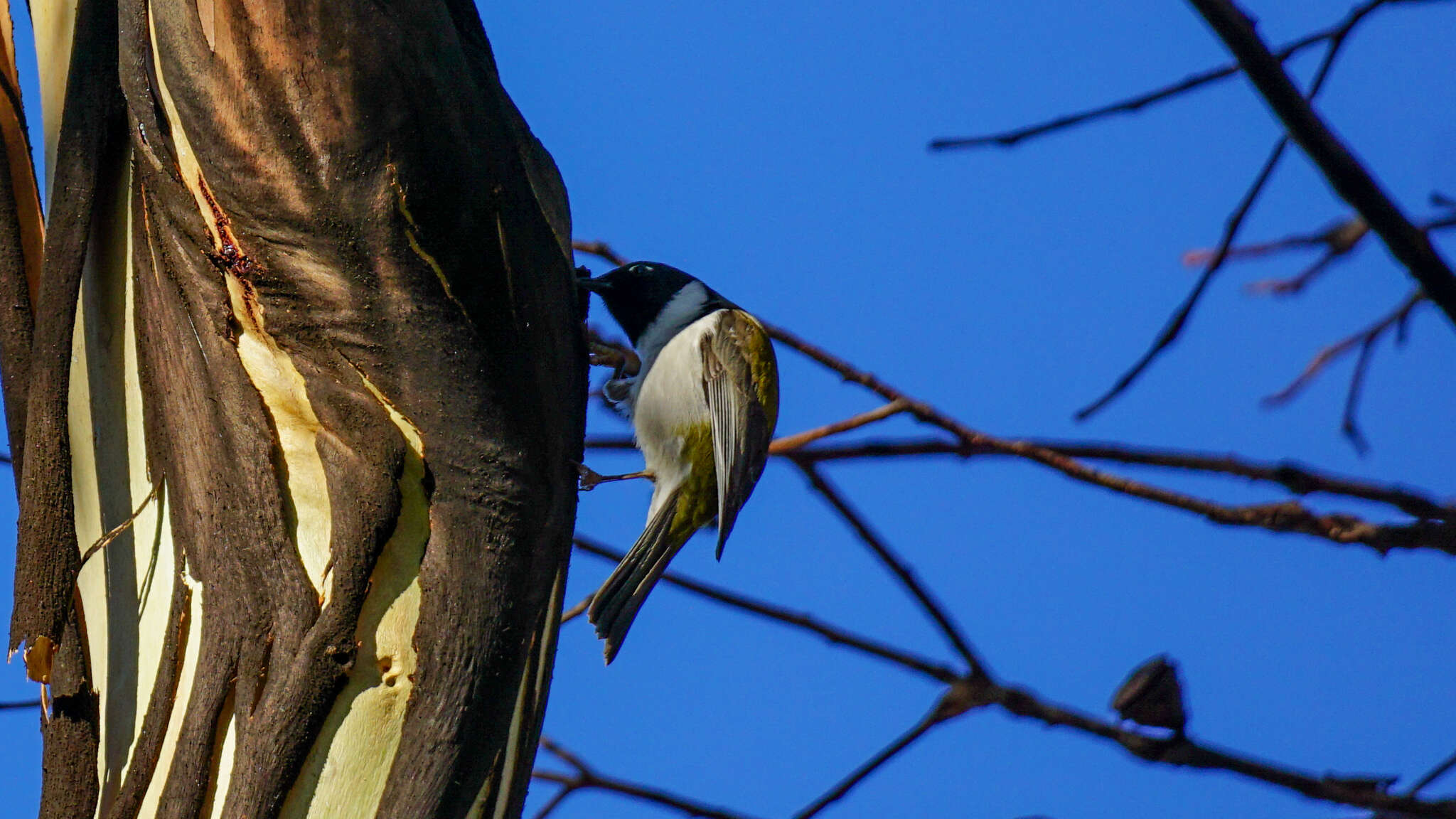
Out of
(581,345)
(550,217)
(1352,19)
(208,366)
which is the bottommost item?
(208,366)

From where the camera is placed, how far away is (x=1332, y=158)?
184cm

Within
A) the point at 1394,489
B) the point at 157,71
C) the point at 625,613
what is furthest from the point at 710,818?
the point at 157,71

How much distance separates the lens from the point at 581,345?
2250 mm

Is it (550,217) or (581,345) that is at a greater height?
(550,217)

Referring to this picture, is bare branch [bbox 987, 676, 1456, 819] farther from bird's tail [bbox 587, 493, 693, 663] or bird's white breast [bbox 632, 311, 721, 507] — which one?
bird's white breast [bbox 632, 311, 721, 507]

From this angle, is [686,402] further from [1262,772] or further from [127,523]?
[1262,772]

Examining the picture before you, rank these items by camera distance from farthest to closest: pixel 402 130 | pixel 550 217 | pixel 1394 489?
pixel 550 217
pixel 402 130
pixel 1394 489

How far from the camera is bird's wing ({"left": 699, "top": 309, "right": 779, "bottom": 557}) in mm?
4203

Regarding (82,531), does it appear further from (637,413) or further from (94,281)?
(637,413)

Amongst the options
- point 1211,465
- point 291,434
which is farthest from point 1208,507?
point 291,434

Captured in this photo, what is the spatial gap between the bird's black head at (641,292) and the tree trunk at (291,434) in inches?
118

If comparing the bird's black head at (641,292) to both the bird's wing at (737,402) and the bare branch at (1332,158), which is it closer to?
the bird's wing at (737,402)

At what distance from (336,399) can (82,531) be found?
538 millimetres

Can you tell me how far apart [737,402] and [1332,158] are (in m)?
2.85
